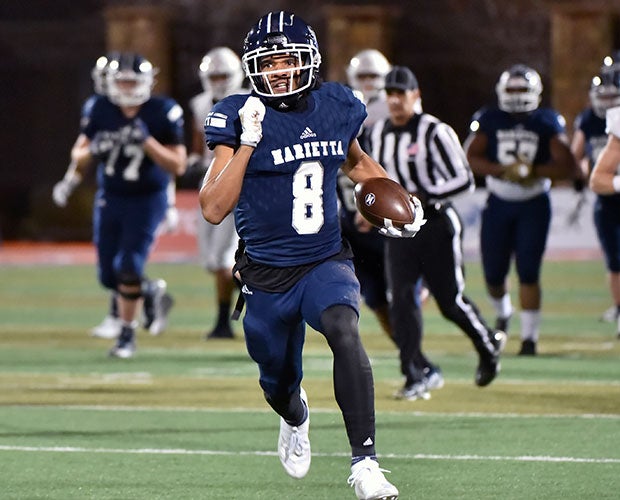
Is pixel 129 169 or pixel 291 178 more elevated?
pixel 291 178

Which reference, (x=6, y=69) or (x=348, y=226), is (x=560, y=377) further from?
(x=6, y=69)

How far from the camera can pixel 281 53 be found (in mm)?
4977

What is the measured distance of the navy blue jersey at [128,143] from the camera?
914 centimetres

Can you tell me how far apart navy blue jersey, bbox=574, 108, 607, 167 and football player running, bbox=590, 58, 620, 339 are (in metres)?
0.02

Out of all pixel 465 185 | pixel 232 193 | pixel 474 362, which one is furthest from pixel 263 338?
pixel 474 362

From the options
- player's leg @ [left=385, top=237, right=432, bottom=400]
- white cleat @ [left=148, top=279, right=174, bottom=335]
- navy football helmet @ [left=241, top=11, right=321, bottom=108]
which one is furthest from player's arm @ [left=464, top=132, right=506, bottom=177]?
navy football helmet @ [left=241, top=11, right=321, bottom=108]

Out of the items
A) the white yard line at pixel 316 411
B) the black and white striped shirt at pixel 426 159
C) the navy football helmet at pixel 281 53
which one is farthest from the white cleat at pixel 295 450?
the black and white striped shirt at pixel 426 159

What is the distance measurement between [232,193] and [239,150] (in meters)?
0.13

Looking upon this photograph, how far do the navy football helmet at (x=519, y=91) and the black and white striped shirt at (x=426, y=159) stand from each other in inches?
73.3

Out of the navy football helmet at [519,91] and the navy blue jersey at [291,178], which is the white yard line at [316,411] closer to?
the navy blue jersey at [291,178]

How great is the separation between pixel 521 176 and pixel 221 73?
213 centimetres

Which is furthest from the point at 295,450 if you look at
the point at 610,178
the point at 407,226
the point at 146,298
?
the point at 146,298

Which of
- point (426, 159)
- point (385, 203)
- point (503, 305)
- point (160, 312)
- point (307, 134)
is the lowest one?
point (160, 312)

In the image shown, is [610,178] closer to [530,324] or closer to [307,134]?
[307,134]
